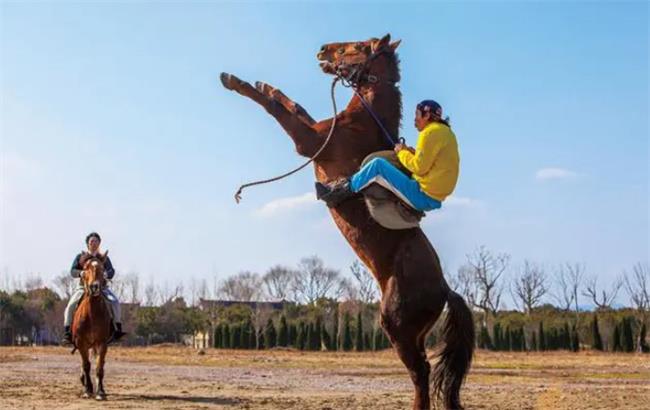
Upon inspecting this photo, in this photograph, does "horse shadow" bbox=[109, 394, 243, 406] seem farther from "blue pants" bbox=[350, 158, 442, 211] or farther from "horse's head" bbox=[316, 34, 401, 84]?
"blue pants" bbox=[350, 158, 442, 211]

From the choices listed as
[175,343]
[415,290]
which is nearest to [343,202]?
[415,290]

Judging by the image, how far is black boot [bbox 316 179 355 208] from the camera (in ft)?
16.7

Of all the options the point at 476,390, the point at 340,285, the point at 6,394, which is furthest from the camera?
the point at 340,285

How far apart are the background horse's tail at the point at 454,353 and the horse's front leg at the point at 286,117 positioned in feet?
4.20

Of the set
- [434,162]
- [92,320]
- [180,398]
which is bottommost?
[180,398]

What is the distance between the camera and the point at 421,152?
4.93 meters

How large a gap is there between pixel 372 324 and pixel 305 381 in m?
34.6

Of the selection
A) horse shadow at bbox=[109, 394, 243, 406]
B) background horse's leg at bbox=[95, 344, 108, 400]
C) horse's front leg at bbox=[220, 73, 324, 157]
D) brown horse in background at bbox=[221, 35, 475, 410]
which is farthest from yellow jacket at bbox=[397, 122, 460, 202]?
background horse's leg at bbox=[95, 344, 108, 400]

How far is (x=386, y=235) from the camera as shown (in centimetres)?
512

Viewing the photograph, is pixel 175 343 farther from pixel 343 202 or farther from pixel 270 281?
pixel 343 202

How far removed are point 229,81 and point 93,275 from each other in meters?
8.78

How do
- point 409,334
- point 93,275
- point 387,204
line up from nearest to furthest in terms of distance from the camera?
point 409,334 < point 387,204 < point 93,275

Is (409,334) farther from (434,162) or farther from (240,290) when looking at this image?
(240,290)

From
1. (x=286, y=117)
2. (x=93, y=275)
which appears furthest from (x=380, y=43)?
(x=93, y=275)
